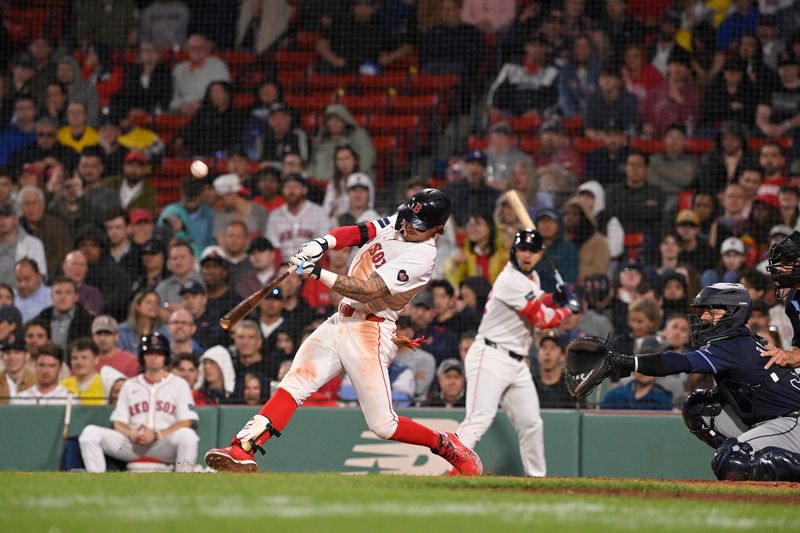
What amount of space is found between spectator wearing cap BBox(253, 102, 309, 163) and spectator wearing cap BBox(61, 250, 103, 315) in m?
2.46

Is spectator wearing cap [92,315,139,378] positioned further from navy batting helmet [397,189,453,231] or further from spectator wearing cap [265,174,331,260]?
navy batting helmet [397,189,453,231]

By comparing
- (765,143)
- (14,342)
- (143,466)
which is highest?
(765,143)

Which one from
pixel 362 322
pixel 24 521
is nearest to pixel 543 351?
pixel 362 322

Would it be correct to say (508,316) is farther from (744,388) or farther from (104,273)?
(104,273)

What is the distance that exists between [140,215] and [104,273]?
2.80ft

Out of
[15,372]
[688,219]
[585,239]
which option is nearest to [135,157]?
[15,372]

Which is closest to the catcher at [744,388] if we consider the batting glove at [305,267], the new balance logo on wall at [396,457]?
the batting glove at [305,267]

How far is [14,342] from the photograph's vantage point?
10.7m

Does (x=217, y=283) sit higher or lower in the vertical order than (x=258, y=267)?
lower

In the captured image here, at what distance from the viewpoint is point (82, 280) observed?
11.9 m

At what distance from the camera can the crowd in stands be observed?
1063 cm

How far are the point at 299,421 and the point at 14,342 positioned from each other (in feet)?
8.57

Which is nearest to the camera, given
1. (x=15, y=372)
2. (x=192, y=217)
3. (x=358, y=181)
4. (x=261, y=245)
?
(x=15, y=372)

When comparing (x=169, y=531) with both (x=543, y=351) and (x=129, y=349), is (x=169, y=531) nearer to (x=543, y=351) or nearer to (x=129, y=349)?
(x=543, y=351)
